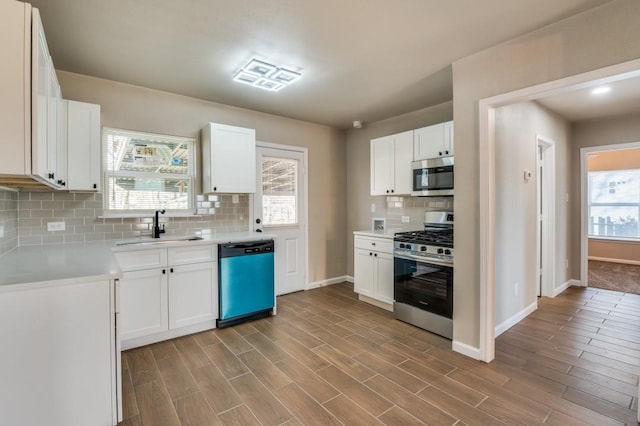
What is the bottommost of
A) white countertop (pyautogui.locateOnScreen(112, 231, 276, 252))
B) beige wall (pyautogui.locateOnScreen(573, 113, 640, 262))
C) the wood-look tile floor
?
the wood-look tile floor

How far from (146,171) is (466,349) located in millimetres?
3776

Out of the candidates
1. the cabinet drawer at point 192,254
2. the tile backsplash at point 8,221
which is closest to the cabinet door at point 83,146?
the tile backsplash at point 8,221

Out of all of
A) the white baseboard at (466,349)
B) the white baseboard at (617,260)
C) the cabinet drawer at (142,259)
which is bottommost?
the white baseboard at (466,349)

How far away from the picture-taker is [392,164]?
4012mm

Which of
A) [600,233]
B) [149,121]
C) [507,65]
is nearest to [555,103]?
[507,65]

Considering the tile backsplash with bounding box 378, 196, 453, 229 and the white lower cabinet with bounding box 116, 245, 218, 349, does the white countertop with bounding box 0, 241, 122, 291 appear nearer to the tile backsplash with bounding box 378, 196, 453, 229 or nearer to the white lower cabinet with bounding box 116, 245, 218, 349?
the white lower cabinet with bounding box 116, 245, 218, 349

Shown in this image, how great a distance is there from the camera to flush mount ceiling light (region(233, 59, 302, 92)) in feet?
8.97

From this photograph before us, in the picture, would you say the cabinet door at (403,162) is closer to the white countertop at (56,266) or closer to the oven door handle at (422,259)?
the oven door handle at (422,259)

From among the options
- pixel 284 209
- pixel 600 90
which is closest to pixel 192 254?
pixel 284 209

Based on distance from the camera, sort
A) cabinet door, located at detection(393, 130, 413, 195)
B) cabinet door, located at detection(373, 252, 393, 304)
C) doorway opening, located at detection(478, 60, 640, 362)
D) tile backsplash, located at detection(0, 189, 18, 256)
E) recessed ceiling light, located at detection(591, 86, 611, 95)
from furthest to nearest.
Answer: cabinet door, located at detection(393, 130, 413, 195) → cabinet door, located at detection(373, 252, 393, 304) → recessed ceiling light, located at detection(591, 86, 611, 95) → doorway opening, located at detection(478, 60, 640, 362) → tile backsplash, located at detection(0, 189, 18, 256)

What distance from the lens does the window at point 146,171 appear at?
315 centimetres

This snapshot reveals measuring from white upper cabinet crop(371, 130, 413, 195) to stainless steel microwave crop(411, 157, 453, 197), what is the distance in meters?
0.15

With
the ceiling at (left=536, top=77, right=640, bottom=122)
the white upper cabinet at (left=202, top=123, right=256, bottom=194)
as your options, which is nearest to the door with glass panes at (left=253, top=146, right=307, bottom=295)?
the white upper cabinet at (left=202, top=123, right=256, bottom=194)

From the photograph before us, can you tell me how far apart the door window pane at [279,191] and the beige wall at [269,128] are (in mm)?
277
